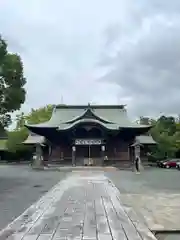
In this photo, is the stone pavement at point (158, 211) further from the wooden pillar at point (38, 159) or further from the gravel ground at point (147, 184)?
the wooden pillar at point (38, 159)

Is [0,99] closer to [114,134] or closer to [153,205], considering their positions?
[153,205]

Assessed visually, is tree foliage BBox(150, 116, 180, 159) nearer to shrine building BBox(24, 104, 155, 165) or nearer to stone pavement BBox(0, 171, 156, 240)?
shrine building BBox(24, 104, 155, 165)

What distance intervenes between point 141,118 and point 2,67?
52.8m

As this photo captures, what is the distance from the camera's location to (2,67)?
61.6 ft

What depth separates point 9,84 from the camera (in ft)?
65.0

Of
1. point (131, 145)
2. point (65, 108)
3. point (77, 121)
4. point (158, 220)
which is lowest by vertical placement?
point (158, 220)

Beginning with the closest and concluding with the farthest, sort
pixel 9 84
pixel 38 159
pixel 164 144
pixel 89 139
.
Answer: pixel 9 84 → pixel 38 159 → pixel 89 139 → pixel 164 144

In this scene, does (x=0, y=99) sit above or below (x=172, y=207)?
above

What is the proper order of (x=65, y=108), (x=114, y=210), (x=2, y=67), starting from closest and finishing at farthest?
1. (x=114, y=210)
2. (x=2, y=67)
3. (x=65, y=108)

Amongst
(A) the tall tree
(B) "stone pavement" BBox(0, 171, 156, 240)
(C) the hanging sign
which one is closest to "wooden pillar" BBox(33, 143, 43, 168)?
(C) the hanging sign

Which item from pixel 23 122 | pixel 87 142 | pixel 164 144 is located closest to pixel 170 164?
pixel 164 144

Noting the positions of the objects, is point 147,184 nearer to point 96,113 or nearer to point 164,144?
point 96,113

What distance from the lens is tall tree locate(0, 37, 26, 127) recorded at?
19.0 meters

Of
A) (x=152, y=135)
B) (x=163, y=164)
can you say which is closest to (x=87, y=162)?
(x=163, y=164)
